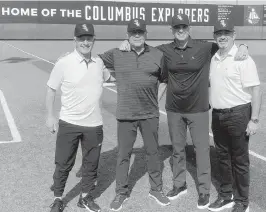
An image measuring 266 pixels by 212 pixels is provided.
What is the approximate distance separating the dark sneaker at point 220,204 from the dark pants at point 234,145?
128mm

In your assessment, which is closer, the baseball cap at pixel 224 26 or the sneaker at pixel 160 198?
the baseball cap at pixel 224 26

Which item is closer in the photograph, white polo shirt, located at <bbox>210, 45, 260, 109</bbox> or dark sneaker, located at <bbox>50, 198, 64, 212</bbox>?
white polo shirt, located at <bbox>210, 45, 260, 109</bbox>

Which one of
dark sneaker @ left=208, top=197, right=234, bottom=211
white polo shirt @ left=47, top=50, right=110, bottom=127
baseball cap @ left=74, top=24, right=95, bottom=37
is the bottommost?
dark sneaker @ left=208, top=197, right=234, bottom=211

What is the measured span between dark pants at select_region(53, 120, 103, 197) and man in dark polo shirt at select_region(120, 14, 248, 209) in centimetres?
99

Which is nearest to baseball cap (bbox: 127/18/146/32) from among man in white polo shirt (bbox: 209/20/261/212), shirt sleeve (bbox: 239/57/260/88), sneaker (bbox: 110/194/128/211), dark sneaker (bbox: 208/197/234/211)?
man in white polo shirt (bbox: 209/20/261/212)

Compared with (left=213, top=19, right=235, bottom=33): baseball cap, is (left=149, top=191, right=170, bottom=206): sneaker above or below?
below

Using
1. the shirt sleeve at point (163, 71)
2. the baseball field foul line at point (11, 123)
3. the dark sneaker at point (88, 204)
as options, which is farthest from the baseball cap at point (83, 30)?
the baseball field foul line at point (11, 123)

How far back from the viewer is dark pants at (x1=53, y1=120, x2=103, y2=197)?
4.37m

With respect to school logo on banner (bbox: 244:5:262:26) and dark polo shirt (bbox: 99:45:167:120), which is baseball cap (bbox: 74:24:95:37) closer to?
dark polo shirt (bbox: 99:45:167:120)

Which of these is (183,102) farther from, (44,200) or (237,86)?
(44,200)

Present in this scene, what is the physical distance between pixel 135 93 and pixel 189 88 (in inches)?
25.0

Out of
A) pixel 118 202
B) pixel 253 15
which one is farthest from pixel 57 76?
pixel 253 15

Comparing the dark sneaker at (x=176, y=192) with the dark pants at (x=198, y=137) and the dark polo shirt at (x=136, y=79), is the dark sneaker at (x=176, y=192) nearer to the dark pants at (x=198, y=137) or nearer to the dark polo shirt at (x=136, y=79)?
the dark pants at (x=198, y=137)

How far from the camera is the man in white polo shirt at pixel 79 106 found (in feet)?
14.1
